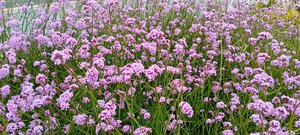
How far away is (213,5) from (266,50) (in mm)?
1907

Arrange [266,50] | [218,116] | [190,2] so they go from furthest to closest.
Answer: [190,2] < [266,50] < [218,116]

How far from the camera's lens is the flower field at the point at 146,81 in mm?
2219

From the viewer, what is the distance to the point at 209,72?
2.81 meters

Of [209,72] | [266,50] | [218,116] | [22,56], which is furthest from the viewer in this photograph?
[266,50]

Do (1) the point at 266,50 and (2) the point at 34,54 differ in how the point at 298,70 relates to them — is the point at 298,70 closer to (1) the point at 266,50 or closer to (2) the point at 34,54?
(1) the point at 266,50

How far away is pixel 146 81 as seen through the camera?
9.91 feet

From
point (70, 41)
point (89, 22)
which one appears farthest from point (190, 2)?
point (70, 41)

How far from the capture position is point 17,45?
10.2 ft

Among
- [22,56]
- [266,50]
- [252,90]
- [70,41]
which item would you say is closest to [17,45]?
[22,56]

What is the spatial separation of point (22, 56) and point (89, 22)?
74cm

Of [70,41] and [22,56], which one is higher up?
[70,41]

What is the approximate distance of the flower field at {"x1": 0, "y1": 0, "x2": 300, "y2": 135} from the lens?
222 centimetres

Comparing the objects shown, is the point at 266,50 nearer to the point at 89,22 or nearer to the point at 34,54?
the point at 89,22

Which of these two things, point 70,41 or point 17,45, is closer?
point 70,41
